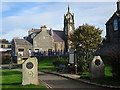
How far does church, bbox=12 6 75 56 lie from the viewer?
51.6 metres

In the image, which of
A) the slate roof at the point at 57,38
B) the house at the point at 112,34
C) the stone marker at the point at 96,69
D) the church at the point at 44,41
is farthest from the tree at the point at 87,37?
the slate roof at the point at 57,38

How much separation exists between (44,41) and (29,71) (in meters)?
43.4

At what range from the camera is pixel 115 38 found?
1182 inches

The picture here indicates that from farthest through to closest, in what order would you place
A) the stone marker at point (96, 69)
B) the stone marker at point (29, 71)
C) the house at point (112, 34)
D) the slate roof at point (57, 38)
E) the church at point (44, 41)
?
the slate roof at point (57, 38), the church at point (44, 41), the house at point (112, 34), the stone marker at point (96, 69), the stone marker at point (29, 71)

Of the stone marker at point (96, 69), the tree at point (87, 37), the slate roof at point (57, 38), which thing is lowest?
the stone marker at point (96, 69)

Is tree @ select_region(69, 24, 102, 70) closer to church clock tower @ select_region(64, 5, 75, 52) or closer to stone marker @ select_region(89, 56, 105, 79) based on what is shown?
stone marker @ select_region(89, 56, 105, 79)

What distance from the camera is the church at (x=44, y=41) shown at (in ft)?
169

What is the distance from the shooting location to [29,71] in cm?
1165

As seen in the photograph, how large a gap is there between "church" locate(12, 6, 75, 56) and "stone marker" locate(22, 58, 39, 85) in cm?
3680

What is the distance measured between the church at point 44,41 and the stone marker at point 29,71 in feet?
121

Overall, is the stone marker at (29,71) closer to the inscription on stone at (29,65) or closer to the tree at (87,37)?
the inscription on stone at (29,65)

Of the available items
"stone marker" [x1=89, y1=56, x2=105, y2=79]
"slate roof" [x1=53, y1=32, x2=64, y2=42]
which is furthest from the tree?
"slate roof" [x1=53, y1=32, x2=64, y2=42]

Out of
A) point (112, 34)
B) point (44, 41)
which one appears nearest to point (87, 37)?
point (112, 34)

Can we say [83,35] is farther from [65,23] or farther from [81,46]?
[65,23]
